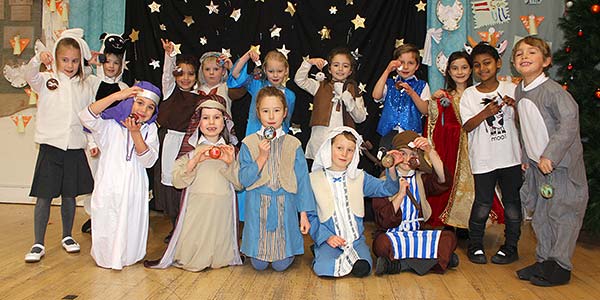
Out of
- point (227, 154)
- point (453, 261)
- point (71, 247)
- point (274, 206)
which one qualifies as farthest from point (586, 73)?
point (71, 247)

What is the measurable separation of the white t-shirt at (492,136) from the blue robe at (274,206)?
127 centimetres

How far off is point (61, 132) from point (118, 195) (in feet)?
2.25

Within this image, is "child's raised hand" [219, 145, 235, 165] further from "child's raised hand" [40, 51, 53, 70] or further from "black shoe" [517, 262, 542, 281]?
"black shoe" [517, 262, 542, 281]

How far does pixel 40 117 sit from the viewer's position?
12.9 feet

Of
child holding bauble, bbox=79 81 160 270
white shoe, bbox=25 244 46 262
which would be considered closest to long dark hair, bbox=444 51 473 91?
child holding bauble, bbox=79 81 160 270

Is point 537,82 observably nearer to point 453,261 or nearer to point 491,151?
point 491,151

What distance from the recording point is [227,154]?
3.65 meters

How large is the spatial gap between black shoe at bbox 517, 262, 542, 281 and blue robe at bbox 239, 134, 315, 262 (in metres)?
1.32

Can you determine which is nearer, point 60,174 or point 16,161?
point 60,174

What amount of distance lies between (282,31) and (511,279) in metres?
2.94

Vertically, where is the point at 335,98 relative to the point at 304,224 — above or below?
above

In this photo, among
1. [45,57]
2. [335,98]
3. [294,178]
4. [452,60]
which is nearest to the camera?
[294,178]

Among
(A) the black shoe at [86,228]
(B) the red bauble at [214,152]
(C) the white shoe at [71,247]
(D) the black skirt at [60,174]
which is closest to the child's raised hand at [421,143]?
(B) the red bauble at [214,152]

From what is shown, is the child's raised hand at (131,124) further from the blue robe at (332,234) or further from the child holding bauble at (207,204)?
the blue robe at (332,234)
